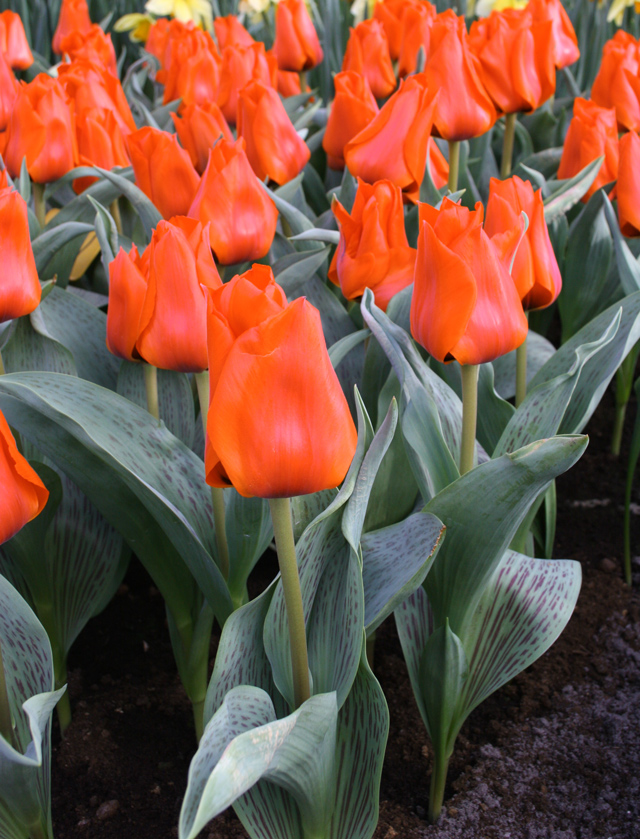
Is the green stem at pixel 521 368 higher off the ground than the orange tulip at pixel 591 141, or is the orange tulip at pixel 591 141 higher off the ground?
the orange tulip at pixel 591 141

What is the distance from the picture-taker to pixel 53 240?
105 cm

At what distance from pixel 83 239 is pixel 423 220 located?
78 cm

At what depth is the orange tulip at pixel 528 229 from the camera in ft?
2.57

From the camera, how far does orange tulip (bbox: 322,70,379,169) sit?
1.24 metres

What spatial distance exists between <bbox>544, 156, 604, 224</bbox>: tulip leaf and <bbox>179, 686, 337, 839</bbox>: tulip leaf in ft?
2.47

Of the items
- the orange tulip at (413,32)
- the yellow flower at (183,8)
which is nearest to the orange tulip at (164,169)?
the orange tulip at (413,32)

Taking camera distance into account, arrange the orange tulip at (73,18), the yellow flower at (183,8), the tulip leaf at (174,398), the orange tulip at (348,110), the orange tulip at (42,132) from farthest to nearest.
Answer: the yellow flower at (183,8), the orange tulip at (73,18), the orange tulip at (348,110), the orange tulip at (42,132), the tulip leaf at (174,398)

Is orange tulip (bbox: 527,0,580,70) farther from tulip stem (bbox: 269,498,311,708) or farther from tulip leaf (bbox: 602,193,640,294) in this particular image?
tulip stem (bbox: 269,498,311,708)

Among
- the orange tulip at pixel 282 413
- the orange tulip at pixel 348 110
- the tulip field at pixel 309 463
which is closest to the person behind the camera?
the orange tulip at pixel 282 413

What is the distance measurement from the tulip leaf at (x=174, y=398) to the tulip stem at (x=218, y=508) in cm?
16

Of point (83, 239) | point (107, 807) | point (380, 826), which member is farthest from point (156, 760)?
point (83, 239)

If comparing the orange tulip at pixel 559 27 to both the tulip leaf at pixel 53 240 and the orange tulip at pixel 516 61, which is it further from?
the tulip leaf at pixel 53 240

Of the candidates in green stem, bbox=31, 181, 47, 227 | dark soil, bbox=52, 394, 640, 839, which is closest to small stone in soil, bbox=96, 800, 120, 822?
dark soil, bbox=52, 394, 640, 839

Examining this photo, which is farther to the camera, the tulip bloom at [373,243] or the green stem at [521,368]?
the green stem at [521,368]
